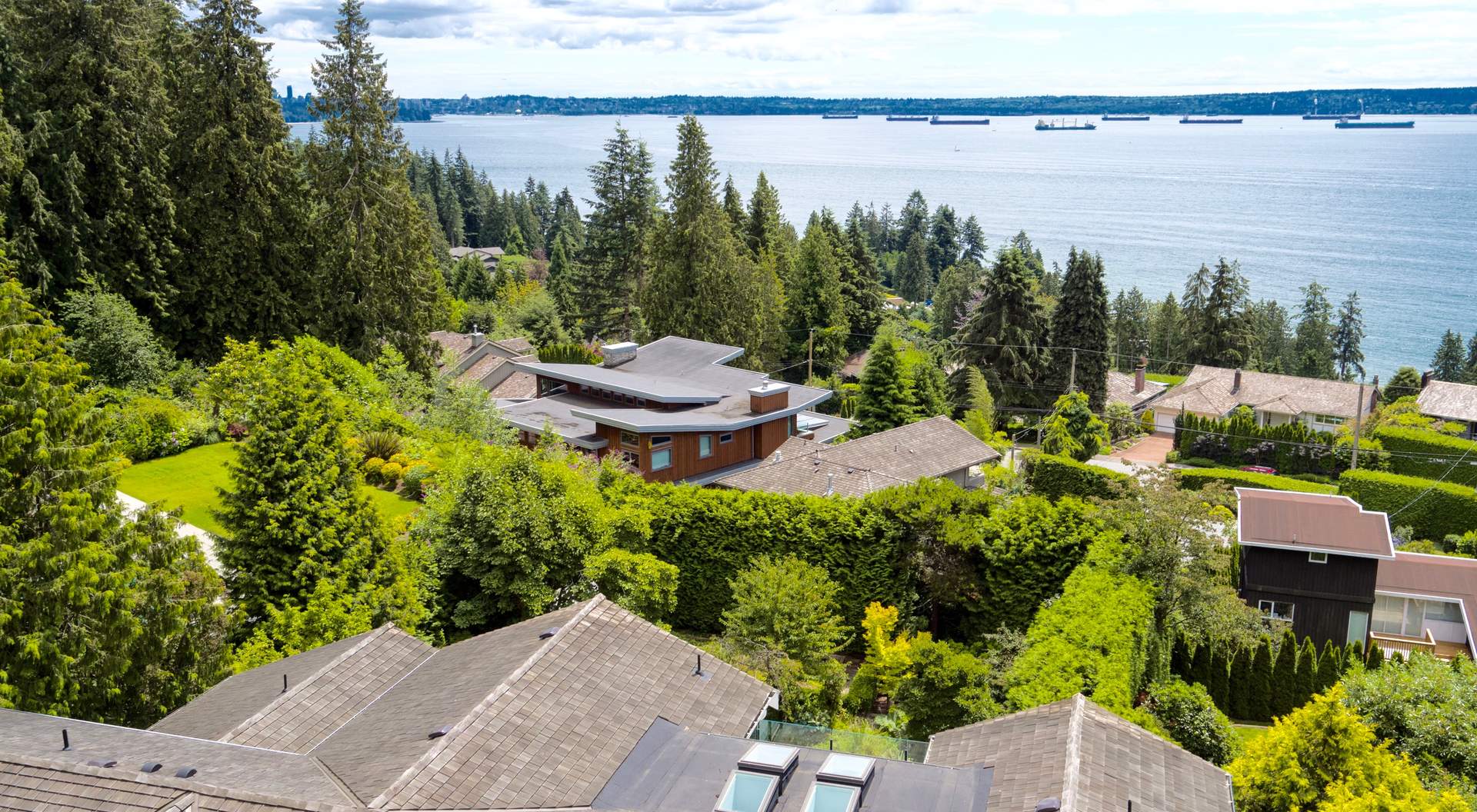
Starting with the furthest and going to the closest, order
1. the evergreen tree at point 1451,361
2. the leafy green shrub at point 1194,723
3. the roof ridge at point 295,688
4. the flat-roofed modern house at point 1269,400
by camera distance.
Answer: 1. the evergreen tree at point 1451,361
2. the flat-roofed modern house at point 1269,400
3. the leafy green shrub at point 1194,723
4. the roof ridge at point 295,688

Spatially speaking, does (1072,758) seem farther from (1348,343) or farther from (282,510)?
(1348,343)

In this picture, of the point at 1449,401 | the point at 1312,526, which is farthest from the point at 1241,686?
the point at 1449,401

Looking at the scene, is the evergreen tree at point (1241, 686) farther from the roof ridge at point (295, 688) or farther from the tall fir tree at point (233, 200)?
the tall fir tree at point (233, 200)

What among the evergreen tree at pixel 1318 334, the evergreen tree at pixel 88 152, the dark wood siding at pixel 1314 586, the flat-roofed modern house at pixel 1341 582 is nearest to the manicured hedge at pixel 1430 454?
the flat-roofed modern house at pixel 1341 582

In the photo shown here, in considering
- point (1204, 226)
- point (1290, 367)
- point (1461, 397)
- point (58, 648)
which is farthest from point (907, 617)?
point (1204, 226)

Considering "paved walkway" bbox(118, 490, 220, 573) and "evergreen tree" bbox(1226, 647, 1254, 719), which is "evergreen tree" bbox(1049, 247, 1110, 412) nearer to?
"evergreen tree" bbox(1226, 647, 1254, 719)

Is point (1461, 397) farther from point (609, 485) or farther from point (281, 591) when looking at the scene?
point (281, 591)
